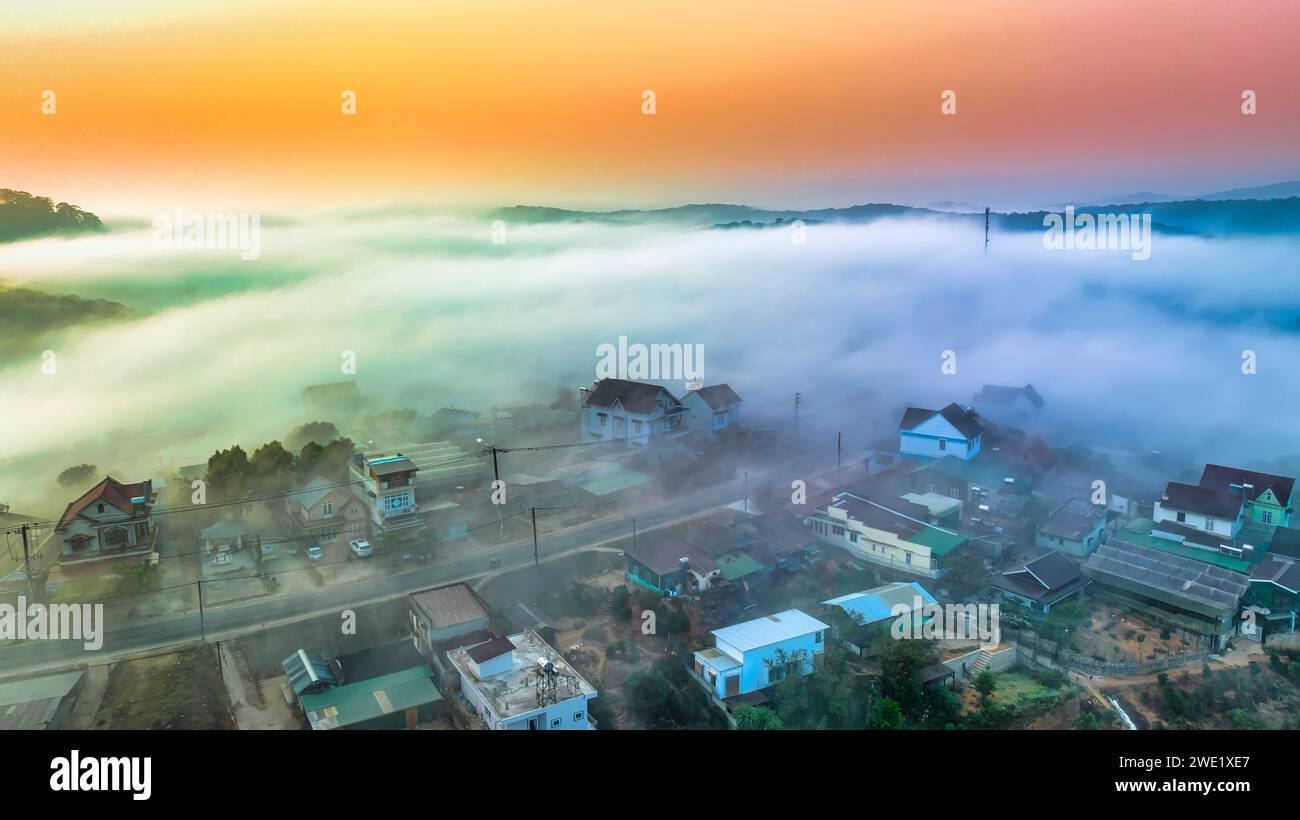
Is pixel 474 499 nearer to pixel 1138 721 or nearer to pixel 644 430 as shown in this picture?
A: pixel 644 430

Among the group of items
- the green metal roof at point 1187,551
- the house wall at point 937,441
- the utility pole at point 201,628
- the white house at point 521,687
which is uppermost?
the house wall at point 937,441

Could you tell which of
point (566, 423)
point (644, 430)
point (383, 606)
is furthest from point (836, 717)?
point (566, 423)

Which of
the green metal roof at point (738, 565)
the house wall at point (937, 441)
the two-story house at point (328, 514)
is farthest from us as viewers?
the house wall at point (937, 441)

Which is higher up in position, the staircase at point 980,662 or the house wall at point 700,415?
the house wall at point 700,415

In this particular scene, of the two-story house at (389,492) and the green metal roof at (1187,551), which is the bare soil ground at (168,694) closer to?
the two-story house at (389,492)

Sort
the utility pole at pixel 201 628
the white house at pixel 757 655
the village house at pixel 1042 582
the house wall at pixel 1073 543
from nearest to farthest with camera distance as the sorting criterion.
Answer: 1. the white house at pixel 757 655
2. the utility pole at pixel 201 628
3. the village house at pixel 1042 582
4. the house wall at pixel 1073 543

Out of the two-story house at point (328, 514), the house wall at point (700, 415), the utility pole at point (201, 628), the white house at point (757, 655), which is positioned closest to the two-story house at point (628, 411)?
the house wall at point (700, 415)

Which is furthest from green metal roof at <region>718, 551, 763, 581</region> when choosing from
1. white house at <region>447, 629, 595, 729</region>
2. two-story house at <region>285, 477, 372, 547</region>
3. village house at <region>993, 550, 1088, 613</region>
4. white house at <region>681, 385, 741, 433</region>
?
white house at <region>681, 385, 741, 433</region>
